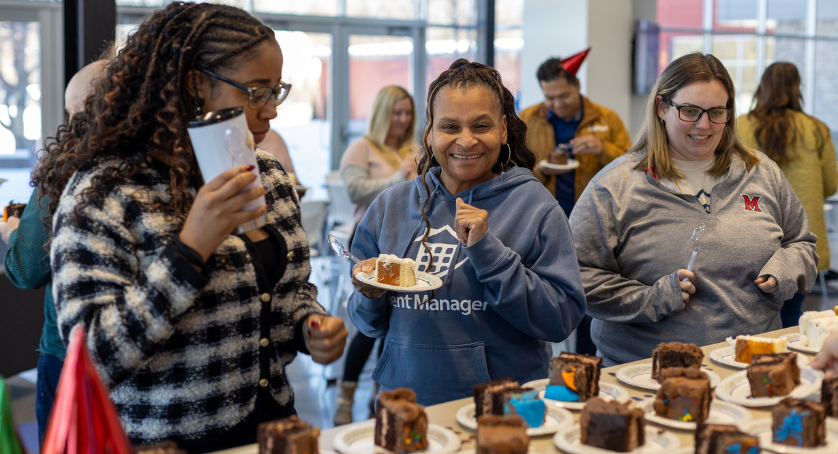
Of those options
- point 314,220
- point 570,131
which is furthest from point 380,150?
point 570,131

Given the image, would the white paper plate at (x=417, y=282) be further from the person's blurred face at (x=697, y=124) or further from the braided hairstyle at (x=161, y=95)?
the person's blurred face at (x=697, y=124)

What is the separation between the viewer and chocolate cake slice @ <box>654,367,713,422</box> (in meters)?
1.22

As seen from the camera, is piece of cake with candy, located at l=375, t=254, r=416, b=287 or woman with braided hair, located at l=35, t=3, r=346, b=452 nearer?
woman with braided hair, located at l=35, t=3, r=346, b=452

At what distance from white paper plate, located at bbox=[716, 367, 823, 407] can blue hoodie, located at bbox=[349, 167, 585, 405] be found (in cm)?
35

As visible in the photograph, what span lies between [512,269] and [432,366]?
307mm

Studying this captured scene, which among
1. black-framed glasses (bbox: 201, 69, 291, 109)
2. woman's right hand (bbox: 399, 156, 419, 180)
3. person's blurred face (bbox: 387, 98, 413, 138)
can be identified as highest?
person's blurred face (bbox: 387, 98, 413, 138)

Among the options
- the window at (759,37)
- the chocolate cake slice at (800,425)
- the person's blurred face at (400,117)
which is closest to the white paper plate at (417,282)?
the chocolate cake slice at (800,425)

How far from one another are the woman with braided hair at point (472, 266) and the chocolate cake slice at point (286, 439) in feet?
1.97

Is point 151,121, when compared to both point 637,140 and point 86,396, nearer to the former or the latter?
point 86,396

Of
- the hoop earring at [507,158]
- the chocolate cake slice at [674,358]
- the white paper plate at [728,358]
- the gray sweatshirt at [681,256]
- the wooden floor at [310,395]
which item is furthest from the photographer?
the wooden floor at [310,395]

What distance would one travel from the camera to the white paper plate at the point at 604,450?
110 cm

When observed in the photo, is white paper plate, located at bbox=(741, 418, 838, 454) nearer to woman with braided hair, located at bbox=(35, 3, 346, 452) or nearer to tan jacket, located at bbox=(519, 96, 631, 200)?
woman with braided hair, located at bbox=(35, 3, 346, 452)

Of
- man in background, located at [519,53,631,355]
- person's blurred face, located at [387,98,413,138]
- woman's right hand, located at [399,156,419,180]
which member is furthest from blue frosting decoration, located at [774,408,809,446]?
person's blurred face, located at [387,98,413,138]

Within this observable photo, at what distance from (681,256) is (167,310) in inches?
54.0
